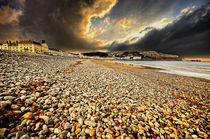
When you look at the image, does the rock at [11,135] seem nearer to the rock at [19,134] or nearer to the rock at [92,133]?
the rock at [19,134]

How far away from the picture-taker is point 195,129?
2.96 m

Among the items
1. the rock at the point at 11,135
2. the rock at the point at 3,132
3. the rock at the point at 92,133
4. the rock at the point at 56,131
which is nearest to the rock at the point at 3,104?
the rock at the point at 3,132

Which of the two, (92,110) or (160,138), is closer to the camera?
(160,138)

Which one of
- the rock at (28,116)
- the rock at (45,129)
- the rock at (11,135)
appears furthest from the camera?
the rock at (28,116)

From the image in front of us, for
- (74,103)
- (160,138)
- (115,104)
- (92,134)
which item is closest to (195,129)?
(160,138)

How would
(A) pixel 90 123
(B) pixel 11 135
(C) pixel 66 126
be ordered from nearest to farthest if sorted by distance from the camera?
(B) pixel 11 135, (C) pixel 66 126, (A) pixel 90 123

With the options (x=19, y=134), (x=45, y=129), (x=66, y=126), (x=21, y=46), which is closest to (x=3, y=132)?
(x=19, y=134)

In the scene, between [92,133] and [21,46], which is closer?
[92,133]

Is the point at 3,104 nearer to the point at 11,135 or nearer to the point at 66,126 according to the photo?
the point at 11,135

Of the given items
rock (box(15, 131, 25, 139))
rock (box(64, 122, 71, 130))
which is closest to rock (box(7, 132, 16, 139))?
rock (box(15, 131, 25, 139))

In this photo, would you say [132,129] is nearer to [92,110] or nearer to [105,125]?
[105,125]

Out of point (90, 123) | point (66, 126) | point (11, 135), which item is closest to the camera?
point (11, 135)

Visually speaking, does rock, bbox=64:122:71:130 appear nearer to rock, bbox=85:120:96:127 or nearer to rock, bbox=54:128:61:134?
rock, bbox=54:128:61:134

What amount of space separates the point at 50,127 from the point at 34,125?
0.48 meters
